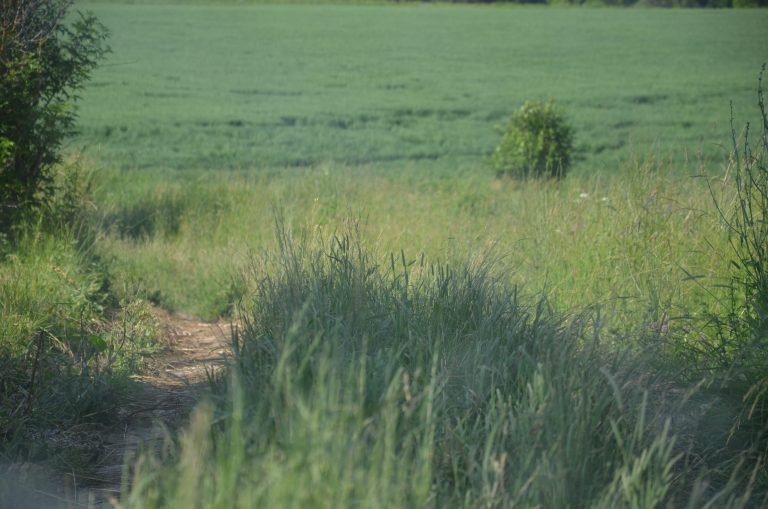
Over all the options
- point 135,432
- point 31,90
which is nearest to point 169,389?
point 135,432

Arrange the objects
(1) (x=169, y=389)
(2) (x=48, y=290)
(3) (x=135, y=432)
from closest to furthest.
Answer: (3) (x=135, y=432) < (1) (x=169, y=389) < (2) (x=48, y=290)

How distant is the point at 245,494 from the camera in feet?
7.25

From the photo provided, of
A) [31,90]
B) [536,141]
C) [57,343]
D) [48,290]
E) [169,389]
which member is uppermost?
[31,90]

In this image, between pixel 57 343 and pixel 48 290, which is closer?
pixel 57 343

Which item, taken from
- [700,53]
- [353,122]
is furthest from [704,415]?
[700,53]

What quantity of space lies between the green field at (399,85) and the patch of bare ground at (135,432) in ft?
16.1

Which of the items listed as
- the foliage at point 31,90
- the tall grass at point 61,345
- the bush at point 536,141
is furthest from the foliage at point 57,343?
the bush at point 536,141

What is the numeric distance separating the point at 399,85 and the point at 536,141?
16.4m

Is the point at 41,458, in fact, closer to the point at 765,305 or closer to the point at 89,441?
the point at 89,441

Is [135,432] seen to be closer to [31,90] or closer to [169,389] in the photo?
[169,389]

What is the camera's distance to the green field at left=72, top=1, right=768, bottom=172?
59.5 feet

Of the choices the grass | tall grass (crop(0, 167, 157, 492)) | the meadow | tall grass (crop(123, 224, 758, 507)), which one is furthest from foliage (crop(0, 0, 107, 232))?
tall grass (crop(123, 224, 758, 507))

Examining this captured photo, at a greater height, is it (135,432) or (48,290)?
(48,290)

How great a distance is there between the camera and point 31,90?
6355 mm
